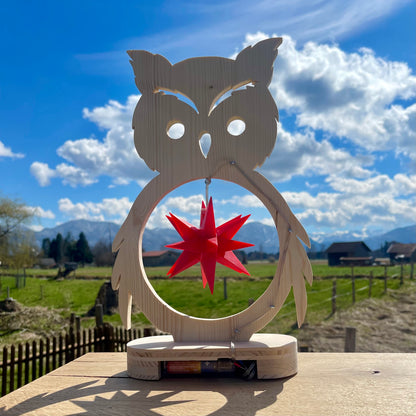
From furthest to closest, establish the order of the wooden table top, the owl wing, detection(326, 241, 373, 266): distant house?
1. detection(326, 241, 373, 266): distant house
2. the owl wing
3. the wooden table top

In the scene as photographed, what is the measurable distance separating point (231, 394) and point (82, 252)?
47.6m

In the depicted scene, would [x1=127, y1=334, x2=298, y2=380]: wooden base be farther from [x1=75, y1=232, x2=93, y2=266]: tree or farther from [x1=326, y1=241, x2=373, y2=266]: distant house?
[x1=75, y1=232, x2=93, y2=266]: tree

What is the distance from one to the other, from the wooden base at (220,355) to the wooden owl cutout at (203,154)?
0.23 meters

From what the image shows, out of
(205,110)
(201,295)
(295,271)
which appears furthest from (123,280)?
(201,295)

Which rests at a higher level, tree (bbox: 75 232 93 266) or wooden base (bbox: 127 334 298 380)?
tree (bbox: 75 232 93 266)

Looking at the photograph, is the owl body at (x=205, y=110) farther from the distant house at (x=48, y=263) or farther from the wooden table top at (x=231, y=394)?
the distant house at (x=48, y=263)

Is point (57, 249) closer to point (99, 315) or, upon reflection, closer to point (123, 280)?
point (99, 315)

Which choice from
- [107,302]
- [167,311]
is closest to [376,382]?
→ [167,311]

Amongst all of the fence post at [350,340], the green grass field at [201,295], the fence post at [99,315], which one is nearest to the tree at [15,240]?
the green grass field at [201,295]

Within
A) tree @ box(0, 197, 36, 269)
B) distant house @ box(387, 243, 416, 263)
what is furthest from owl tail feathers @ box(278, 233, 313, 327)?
distant house @ box(387, 243, 416, 263)

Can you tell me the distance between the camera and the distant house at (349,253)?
32.0 metres

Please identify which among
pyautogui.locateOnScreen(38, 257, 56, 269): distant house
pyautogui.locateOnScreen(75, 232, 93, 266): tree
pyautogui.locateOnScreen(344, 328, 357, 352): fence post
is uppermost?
pyautogui.locateOnScreen(75, 232, 93, 266): tree

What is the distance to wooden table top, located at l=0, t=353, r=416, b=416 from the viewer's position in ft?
8.21

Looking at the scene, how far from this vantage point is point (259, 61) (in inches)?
138
